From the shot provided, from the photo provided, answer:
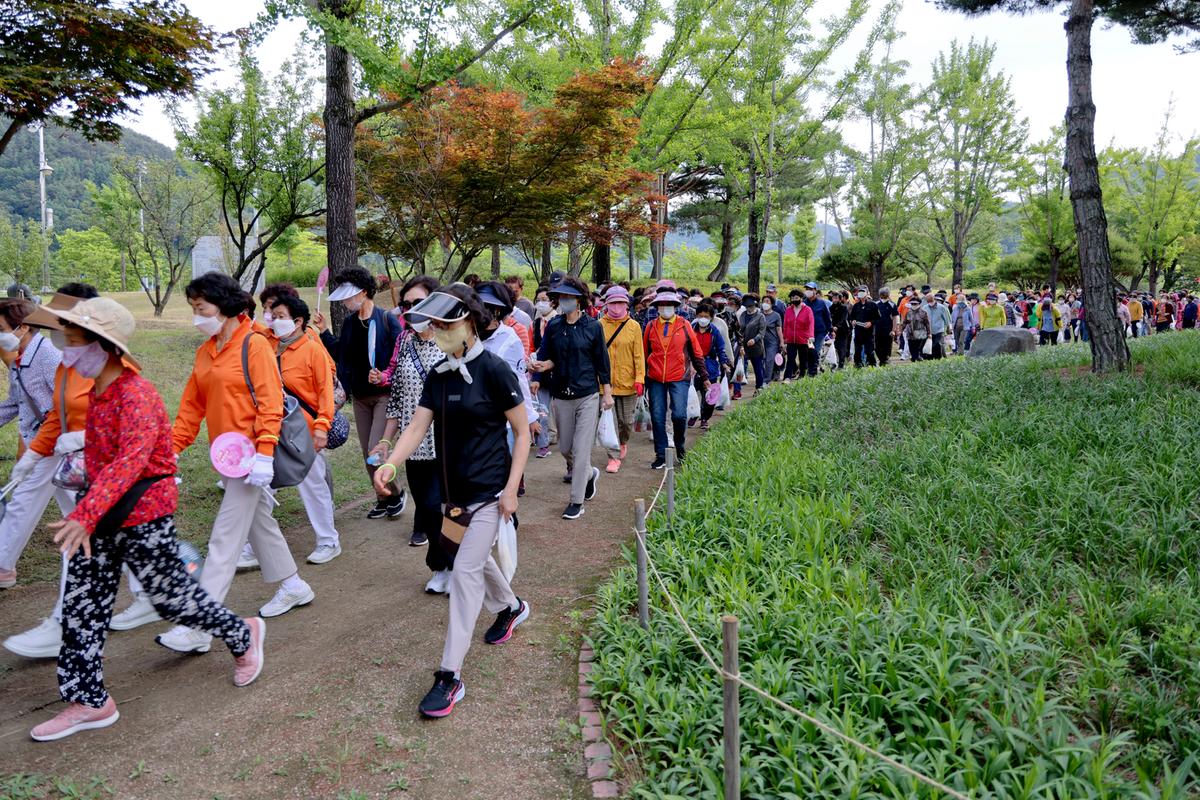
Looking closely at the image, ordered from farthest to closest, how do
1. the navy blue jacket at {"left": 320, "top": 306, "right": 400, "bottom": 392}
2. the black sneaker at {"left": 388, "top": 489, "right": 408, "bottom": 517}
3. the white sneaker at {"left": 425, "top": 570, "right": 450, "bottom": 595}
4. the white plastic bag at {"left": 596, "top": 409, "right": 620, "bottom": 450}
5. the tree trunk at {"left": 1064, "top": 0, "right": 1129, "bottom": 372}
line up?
the tree trunk at {"left": 1064, "top": 0, "right": 1129, "bottom": 372} < the white plastic bag at {"left": 596, "top": 409, "right": 620, "bottom": 450} < the black sneaker at {"left": 388, "top": 489, "right": 408, "bottom": 517} < the navy blue jacket at {"left": 320, "top": 306, "right": 400, "bottom": 392} < the white sneaker at {"left": 425, "top": 570, "right": 450, "bottom": 595}

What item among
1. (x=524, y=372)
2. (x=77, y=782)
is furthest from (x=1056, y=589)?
(x=77, y=782)

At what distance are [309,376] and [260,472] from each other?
116 centimetres

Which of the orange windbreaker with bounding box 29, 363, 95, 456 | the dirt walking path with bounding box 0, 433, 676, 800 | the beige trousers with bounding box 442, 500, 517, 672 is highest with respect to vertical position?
the orange windbreaker with bounding box 29, 363, 95, 456

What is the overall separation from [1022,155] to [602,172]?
25193 millimetres

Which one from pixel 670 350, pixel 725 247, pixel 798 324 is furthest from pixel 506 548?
pixel 725 247

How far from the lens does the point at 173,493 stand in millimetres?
3256

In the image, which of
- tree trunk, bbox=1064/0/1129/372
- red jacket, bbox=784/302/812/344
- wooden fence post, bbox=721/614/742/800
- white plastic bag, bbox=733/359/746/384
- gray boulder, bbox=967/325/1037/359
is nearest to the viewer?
wooden fence post, bbox=721/614/742/800

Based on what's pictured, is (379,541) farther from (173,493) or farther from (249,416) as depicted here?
(173,493)

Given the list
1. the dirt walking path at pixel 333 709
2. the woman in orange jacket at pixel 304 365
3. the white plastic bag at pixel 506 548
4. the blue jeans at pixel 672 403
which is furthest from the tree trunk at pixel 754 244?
the white plastic bag at pixel 506 548

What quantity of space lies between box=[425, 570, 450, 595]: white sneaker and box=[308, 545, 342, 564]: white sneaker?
101cm

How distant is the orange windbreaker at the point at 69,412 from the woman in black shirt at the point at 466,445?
70.3 inches

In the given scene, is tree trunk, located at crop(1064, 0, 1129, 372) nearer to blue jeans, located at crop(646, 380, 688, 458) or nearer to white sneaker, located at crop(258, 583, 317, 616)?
blue jeans, located at crop(646, 380, 688, 458)

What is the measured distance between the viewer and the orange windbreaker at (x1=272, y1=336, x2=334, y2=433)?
15.4ft

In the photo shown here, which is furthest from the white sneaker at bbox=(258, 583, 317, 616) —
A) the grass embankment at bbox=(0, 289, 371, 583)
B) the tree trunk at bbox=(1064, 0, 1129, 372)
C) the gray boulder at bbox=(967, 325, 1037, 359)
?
the gray boulder at bbox=(967, 325, 1037, 359)
